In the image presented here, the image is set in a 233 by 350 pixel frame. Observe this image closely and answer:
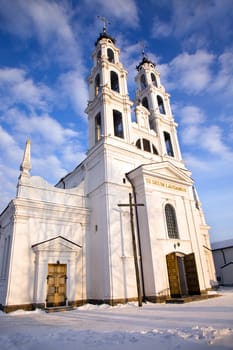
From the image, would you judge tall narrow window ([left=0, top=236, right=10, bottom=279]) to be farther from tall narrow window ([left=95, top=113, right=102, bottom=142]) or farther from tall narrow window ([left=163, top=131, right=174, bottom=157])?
tall narrow window ([left=163, top=131, right=174, bottom=157])

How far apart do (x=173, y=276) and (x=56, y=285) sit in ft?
25.1

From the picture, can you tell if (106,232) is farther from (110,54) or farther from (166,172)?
(110,54)

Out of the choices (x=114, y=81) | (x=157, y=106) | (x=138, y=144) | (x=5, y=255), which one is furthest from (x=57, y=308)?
(x=157, y=106)

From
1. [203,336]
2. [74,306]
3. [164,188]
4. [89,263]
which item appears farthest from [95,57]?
[203,336]

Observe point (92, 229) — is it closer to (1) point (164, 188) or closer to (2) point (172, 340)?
(1) point (164, 188)

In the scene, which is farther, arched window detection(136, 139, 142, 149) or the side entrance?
arched window detection(136, 139, 142, 149)

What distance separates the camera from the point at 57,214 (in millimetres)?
17281

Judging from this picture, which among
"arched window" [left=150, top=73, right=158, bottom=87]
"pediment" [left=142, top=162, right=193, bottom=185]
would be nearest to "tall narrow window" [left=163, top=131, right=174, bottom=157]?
"pediment" [left=142, top=162, right=193, bottom=185]

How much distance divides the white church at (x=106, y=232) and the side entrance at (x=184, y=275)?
0.06 metres

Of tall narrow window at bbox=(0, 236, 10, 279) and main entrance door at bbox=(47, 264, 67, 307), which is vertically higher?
tall narrow window at bbox=(0, 236, 10, 279)

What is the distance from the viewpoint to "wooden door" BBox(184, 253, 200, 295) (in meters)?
16.7

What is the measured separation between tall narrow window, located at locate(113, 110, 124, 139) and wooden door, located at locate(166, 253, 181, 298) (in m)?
11.1

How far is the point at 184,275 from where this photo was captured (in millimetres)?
18297

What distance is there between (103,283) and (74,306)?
2.28m
